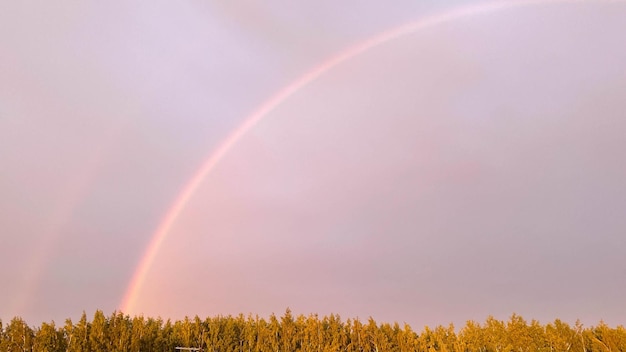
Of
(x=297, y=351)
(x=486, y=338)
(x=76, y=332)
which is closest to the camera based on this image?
(x=76, y=332)

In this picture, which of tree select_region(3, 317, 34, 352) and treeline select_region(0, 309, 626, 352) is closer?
tree select_region(3, 317, 34, 352)

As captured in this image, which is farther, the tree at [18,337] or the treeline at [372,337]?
the treeline at [372,337]

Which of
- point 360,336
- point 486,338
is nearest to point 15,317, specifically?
point 360,336

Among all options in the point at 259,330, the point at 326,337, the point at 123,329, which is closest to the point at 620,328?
the point at 326,337

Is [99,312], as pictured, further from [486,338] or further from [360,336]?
[486,338]

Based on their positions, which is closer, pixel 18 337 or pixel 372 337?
pixel 18 337

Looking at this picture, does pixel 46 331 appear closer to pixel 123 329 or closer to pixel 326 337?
pixel 123 329

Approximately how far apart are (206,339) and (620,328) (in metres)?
27.7

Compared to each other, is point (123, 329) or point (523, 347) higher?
point (123, 329)

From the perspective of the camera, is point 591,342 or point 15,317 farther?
point 591,342

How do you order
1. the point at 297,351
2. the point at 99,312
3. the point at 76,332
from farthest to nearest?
the point at 297,351
the point at 99,312
the point at 76,332

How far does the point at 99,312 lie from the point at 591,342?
3023cm

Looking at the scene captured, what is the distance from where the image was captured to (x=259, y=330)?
32.7m

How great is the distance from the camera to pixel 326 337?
105 feet
